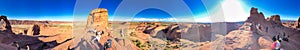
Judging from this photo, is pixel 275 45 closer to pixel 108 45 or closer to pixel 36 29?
pixel 108 45

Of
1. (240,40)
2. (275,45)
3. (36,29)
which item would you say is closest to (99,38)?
(36,29)

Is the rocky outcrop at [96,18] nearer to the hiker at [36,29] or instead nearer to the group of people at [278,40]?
the hiker at [36,29]

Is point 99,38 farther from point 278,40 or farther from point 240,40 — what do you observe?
point 278,40

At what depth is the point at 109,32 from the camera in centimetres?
294

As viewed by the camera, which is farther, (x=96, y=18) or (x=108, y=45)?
(x=108, y=45)

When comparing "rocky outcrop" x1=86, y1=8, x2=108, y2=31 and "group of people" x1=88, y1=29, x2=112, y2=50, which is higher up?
"rocky outcrop" x1=86, y1=8, x2=108, y2=31

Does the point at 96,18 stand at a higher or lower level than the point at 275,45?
higher

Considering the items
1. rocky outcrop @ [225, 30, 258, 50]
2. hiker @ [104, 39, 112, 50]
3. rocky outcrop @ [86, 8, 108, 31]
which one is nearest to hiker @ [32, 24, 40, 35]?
rocky outcrop @ [86, 8, 108, 31]

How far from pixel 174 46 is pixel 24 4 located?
49.9 inches

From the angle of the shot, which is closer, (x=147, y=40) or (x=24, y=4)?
(x=24, y=4)

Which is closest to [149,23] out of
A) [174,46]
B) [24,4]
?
[174,46]

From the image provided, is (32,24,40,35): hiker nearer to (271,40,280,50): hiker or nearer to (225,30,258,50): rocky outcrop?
(225,30,258,50): rocky outcrop

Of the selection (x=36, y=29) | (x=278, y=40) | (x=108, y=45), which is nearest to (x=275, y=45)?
(x=278, y=40)

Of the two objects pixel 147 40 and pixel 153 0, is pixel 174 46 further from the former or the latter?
pixel 153 0
